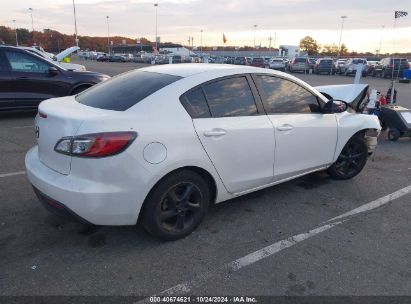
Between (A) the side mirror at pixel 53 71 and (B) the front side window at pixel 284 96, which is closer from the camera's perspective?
(B) the front side window at pixel 284 96

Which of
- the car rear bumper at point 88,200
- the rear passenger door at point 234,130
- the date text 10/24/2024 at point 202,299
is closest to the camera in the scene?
the date text 10/24/2024 at point 202,299

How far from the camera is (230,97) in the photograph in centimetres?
372

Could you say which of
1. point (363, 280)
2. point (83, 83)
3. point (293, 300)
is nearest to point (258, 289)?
point (293, 300)

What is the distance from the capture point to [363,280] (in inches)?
116

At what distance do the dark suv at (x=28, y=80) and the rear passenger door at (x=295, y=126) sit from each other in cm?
654

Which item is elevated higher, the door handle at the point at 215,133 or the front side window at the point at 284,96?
the front side window at the point at 284,96

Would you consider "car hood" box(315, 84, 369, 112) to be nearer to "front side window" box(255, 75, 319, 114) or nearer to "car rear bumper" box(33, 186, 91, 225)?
"front side window" box(255, 75, 319, 114)

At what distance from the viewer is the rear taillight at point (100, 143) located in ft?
9.48

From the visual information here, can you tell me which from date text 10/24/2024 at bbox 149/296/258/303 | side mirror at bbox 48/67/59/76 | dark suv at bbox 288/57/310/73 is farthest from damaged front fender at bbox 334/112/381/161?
dark suv at bbox 288/57/310/73

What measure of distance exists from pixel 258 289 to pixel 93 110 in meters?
2.04

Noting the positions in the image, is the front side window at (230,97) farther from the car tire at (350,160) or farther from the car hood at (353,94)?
the car hood at (353,94)

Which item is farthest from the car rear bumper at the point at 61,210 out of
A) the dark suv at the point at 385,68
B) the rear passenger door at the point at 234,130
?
the dark suv at the point at 385,68

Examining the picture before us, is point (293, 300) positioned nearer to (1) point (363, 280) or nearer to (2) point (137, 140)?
(1) point (363, 280)

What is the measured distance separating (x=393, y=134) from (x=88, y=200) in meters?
7.03
